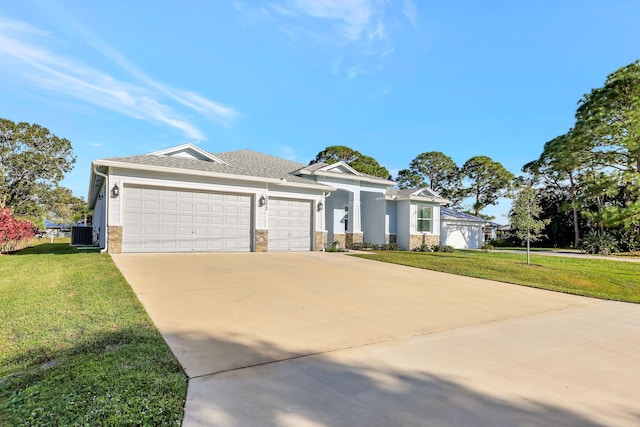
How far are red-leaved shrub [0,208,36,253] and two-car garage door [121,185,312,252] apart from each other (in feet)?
21.6

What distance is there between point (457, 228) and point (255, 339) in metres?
27.9

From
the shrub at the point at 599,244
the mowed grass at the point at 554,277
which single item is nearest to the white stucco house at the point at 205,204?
the mowed grass at the point at 554,277

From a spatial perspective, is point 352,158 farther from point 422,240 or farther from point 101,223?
point 101,223

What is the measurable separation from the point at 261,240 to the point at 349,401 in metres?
12.5

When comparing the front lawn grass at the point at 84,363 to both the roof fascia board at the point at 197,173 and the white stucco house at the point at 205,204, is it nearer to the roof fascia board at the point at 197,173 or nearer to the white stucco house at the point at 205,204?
the white stucco house at the point at 205,204

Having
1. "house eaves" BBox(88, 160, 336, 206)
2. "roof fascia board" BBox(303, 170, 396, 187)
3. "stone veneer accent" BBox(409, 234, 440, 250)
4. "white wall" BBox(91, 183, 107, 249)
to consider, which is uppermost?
"roof fascia board" BBox(303, 170, 396, 187)

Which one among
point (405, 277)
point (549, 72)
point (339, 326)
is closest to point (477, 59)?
point (549, 72)

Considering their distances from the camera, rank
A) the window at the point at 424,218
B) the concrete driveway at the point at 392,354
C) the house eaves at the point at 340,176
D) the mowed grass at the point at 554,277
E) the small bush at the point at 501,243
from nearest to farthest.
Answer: the concrete driveway at the point at 392,354 < the mowed grass at the point at 554,277 < the house eaves at the point at 340,176 < the window at the point at 424,218 < the small bush at the point at 501,243

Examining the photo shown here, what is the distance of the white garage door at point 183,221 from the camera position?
12.7 meters

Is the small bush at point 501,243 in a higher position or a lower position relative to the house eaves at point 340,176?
lower

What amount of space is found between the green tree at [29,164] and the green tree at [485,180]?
41.9 meters

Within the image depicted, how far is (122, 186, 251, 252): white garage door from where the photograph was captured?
12.7 meters

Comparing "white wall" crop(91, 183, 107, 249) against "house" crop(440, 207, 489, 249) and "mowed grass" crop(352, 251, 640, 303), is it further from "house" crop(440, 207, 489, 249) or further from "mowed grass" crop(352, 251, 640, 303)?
"house" crop(440, 207, 489, 249)

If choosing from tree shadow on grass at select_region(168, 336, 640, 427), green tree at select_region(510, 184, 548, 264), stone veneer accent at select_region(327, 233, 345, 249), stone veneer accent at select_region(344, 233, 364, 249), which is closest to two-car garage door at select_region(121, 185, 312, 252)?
stone veneer accent at select_region(327, 233, 345, 249)
